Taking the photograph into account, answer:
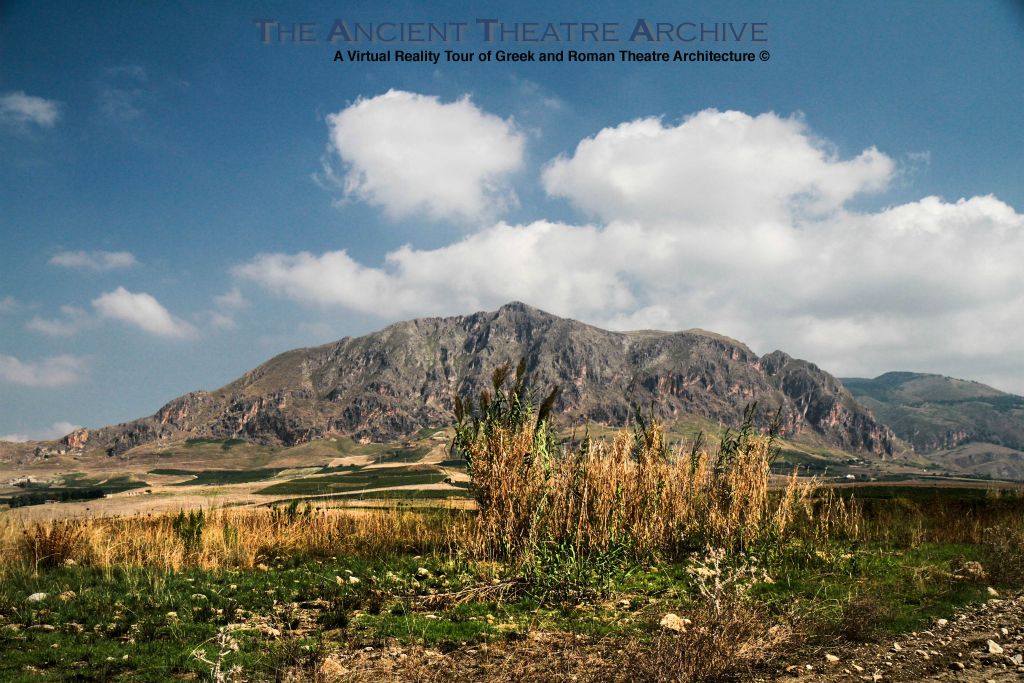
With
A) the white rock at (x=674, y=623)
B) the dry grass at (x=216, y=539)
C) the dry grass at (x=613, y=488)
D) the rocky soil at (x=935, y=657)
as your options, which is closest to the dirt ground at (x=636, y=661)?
the rocky soil at (x=935, y=657)

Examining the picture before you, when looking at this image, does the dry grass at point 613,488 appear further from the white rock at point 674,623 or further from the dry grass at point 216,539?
the dry grass at point 216,539

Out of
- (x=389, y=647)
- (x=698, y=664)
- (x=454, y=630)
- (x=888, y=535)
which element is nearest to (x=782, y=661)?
(x=698, y=664)

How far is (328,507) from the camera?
57.9 ft

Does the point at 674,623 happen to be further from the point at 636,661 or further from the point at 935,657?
the point at 935,657

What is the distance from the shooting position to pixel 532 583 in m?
8.27

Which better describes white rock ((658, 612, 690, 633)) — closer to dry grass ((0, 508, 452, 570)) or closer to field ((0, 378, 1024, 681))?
field ((0, 378, 1024, 681))

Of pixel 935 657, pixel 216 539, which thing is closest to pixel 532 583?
pixel 935 657

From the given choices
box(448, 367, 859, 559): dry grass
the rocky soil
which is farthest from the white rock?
box(448, 367, 859, 559): dry grass

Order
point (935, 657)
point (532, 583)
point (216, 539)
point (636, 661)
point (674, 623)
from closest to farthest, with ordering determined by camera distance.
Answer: point (636, 661)
point (935, 657)
point (674, 623)
point (532, 583)
point (216, 539)

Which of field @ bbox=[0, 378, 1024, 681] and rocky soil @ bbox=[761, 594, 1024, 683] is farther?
field @ bbox=[0, 378, 1024, 681]

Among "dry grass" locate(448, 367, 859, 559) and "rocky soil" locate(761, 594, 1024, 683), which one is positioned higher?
"dry grass" locate(448, 367, 859, 559)

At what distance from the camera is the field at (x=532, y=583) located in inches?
231

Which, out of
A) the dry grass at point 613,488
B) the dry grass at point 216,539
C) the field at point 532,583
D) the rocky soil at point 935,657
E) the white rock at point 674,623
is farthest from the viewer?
the dry grass at point 216,539

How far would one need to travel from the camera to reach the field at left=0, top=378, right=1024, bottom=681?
19.3 ft
